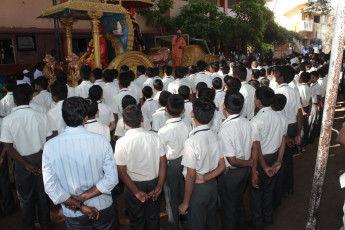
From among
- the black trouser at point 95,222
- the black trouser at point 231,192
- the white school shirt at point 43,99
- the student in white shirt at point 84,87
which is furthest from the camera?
the student in white shirt at point 84,87

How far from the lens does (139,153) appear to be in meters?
Answer: 2.66

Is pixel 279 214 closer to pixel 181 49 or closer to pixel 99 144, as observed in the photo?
pixel 99 144

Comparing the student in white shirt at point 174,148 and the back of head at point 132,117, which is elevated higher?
the back of head at point 132,117

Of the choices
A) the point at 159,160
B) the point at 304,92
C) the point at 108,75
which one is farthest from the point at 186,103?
the point at 304,92

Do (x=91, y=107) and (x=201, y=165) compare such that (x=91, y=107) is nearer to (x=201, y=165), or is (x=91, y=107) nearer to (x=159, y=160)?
(x=159, y=160)

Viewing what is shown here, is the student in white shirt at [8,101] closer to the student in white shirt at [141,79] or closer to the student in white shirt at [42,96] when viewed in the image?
the student in white shirt at [42,96]

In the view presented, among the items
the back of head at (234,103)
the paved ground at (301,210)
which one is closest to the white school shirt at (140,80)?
the paved ground at (301,210)

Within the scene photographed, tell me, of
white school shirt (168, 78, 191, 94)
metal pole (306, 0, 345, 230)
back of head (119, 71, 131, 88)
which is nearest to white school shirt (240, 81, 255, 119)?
white school shirt (168, 78, 191, 94)

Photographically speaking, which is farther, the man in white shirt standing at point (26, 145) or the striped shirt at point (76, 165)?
the man in white shirt standing at point (26, 145)

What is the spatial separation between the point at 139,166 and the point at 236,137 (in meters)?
0.97

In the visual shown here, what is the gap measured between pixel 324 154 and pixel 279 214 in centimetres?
129

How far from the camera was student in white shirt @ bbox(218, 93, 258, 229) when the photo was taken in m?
2.83

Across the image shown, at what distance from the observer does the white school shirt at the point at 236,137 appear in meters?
2.81

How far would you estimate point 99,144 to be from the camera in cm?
223
